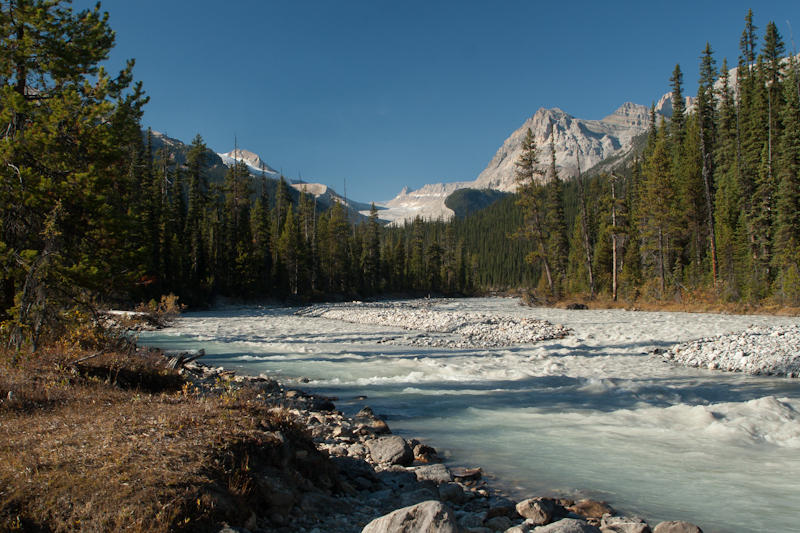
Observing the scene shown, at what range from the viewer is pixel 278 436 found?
4.54 meters

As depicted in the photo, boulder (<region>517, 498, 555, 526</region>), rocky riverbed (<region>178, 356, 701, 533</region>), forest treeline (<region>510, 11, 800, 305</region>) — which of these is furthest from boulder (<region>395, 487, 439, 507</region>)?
forest treeline (<region>510, 11, 800, 305</region>)

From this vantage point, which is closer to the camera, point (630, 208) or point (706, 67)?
point (706, 67)

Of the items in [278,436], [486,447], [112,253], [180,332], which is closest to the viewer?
[278,436]

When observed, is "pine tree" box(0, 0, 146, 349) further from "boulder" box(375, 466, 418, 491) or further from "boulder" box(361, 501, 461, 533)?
"boulder" box(361, 501, 461, 533)

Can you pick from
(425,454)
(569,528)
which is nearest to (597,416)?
(425,454)

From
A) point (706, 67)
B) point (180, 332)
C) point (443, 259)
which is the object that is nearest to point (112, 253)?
point (180, 332)

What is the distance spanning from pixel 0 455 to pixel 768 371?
15.7 meters

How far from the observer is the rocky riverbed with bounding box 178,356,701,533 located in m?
3.54

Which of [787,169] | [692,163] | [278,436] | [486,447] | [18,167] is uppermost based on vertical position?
[692,163]

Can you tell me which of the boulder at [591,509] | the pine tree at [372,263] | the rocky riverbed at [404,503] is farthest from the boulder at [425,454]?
the pine tree at [372,263]

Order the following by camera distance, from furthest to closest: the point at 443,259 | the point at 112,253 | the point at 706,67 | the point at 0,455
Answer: the point at 443,259 → the point at 706,67 → the point at 112,253 → the point at 0,455

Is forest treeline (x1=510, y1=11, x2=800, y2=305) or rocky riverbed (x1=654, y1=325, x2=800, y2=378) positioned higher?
forest treeline (x1=510, y1=11, x2=800, y2=305)

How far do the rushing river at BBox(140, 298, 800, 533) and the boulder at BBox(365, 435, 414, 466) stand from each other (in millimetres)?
959

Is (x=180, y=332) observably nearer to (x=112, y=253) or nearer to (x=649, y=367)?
(x=112, y=253)
